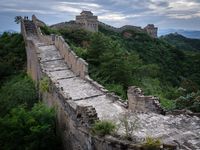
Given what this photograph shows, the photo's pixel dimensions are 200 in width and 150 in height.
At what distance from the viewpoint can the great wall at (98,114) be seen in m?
10.1

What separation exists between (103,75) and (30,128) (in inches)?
425

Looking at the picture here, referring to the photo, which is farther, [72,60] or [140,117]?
[72,60]

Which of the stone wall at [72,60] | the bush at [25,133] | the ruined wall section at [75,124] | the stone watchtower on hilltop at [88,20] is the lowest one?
the bush at [25,133]

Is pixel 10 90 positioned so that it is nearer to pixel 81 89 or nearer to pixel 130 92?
pixel 81 89

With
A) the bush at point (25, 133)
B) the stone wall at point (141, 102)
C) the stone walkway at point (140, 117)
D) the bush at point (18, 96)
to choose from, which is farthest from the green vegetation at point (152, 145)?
the bush at point (18, 96)

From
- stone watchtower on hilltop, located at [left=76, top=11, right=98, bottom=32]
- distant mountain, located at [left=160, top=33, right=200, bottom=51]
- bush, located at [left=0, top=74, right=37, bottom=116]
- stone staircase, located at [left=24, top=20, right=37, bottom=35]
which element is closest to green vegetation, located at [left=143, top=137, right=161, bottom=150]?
bush, located at [left=0, top=74, right=37, bottom=116]

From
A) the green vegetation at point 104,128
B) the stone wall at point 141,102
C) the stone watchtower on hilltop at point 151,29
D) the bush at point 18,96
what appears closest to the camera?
the green vegetation at point 104,128

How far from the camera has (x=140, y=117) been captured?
12195mm

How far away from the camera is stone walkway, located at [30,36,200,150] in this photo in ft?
34.1

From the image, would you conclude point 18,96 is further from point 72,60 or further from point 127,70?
point 127,70

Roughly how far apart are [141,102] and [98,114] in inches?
69.4

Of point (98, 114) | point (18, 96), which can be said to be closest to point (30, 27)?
point (18, 96)

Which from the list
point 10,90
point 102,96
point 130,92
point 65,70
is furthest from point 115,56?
point 130,92

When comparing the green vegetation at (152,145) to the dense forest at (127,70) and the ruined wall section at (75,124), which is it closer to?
the ruined wall section at (75,124)
